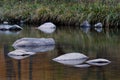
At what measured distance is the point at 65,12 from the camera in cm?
2770

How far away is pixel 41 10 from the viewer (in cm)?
2884

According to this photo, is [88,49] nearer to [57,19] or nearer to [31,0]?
[57,19]

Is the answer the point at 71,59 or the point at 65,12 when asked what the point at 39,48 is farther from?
the point at 65,12

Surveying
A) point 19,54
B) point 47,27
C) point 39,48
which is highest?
point 19,54

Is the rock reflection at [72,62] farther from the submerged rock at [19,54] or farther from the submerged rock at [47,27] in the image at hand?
the submerged rock at [47,27]

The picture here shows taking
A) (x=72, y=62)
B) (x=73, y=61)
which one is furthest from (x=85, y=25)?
(x=72, y=62)

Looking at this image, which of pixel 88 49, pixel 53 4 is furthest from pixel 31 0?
pixel 88 49

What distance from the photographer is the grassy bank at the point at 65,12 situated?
26.7 metres

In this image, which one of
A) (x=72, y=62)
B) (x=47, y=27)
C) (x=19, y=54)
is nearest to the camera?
(x=72, y=62)

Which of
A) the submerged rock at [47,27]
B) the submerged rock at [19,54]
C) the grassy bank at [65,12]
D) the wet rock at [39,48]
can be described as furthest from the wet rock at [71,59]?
the grassy bank at [65,12]

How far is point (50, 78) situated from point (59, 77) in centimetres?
19

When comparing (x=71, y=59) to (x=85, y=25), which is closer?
(x=71, y=59)

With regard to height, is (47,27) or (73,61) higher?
(73,61)

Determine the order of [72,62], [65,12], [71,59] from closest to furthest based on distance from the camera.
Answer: [72,62] → [71,59] → [65,12]
